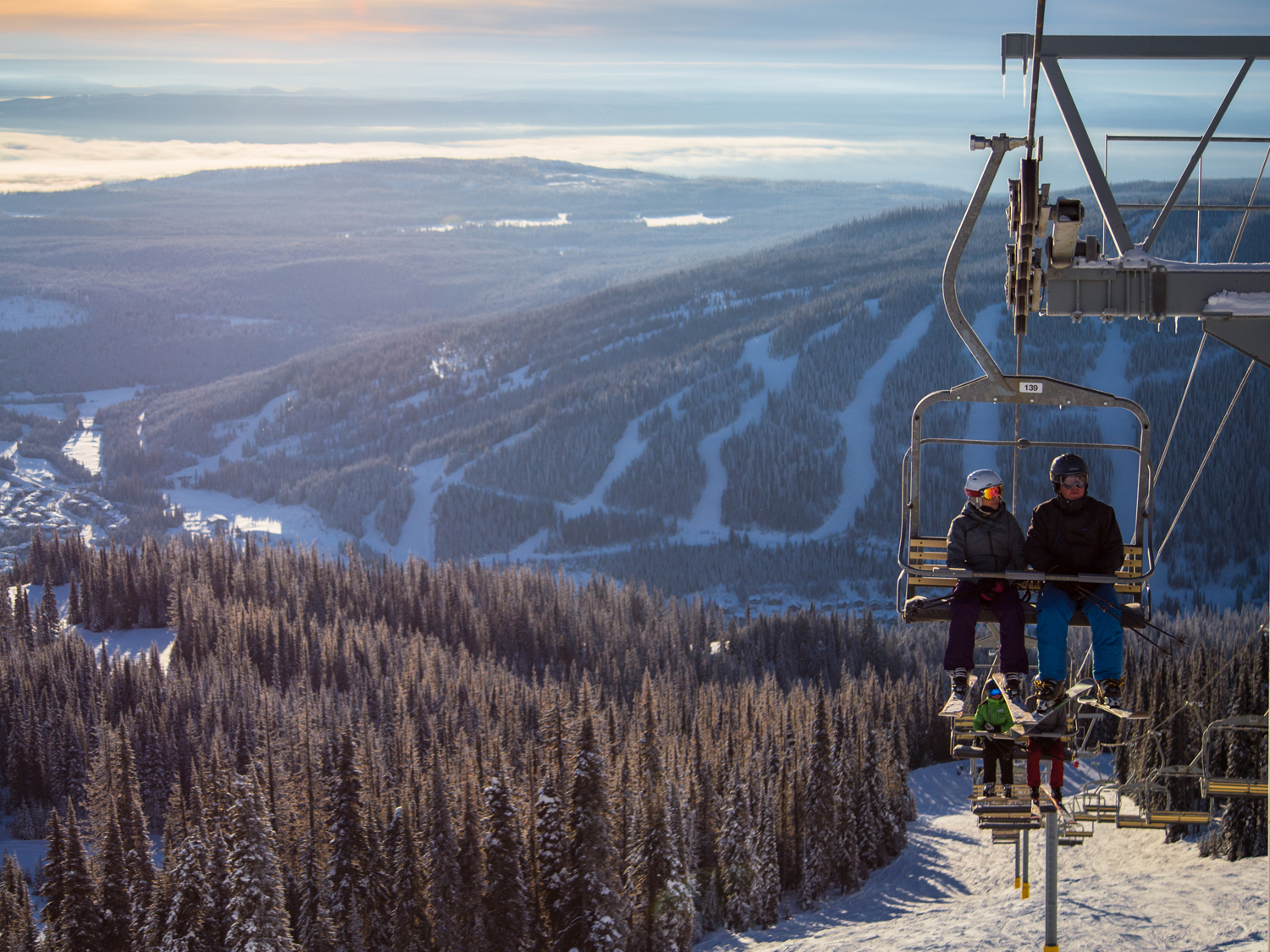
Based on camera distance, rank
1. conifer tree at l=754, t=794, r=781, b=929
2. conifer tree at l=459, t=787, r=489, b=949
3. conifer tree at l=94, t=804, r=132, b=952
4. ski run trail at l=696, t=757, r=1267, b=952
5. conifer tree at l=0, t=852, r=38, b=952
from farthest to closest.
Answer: conifer tree at l=754, t=794, r=781, b=929, conifer tree at l=0, t=852, r=38, b=952, conifer tree at l=94, t=804, r=132, b=952, conifer tree at l=459, t=787, r=489, b=949, ski run trail at l=696, t=757, r=1267, b=952

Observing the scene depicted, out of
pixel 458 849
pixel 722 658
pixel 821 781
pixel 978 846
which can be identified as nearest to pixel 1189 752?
pixel 978 846

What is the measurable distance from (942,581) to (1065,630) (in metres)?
2.06

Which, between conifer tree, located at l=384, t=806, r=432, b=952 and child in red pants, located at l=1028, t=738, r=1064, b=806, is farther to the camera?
conifer tree, located at l=384, t=806, r=432, b=952

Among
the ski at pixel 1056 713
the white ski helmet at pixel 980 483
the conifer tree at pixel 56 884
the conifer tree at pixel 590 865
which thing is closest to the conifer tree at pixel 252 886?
the conifer tree at pixel 56 884

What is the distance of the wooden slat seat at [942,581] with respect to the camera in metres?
17.6

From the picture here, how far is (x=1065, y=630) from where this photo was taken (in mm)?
17703

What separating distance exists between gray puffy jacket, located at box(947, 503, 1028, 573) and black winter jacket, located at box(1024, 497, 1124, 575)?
0.20m

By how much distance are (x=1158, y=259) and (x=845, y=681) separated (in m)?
90.2

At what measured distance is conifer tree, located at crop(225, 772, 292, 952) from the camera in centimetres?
4534

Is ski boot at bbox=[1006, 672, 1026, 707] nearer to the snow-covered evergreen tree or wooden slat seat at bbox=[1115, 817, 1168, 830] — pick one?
wooden slat seat at bbox=[1115, 817, 1168, 830]

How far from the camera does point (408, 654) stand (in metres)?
104

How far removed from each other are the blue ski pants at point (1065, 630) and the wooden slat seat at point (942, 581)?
20 cm

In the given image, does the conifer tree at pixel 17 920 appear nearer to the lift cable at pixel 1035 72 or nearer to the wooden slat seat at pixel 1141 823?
the wooden slat seat at pixel 1141 823

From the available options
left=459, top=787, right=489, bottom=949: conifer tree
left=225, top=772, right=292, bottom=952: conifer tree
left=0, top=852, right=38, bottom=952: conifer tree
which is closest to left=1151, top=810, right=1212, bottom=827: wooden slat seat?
left=459, top=787, right=489, bottom=949: conifer tree
